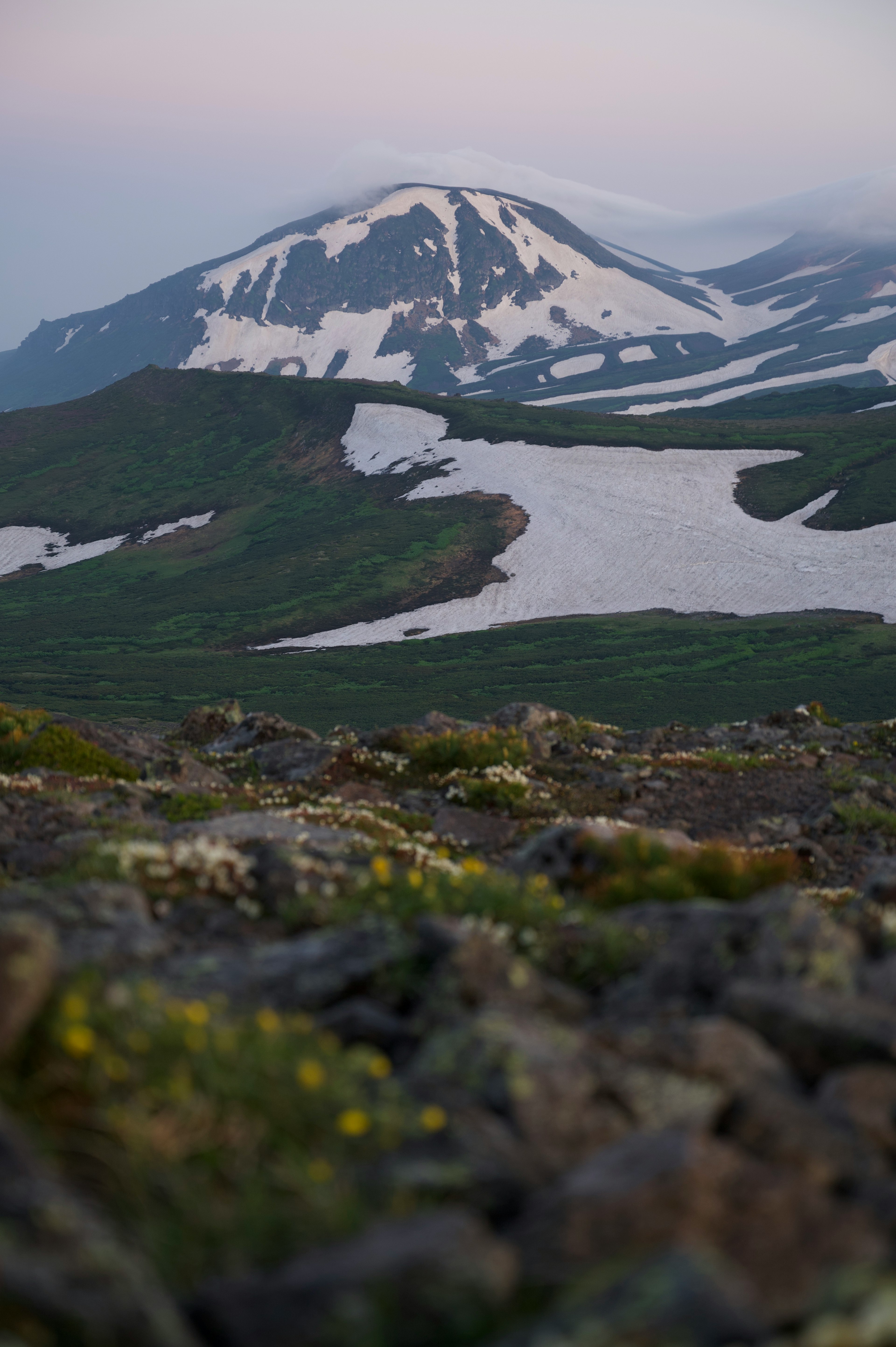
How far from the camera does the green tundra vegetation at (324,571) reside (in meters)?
42.4

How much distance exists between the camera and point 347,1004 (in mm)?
5574

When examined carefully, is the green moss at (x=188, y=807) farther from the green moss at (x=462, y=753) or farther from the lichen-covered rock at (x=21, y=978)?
the lichen-covered rock at (x=21, y=978)

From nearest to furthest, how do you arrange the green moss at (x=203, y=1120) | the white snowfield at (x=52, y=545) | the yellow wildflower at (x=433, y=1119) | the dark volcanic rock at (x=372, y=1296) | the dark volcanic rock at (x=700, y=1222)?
1. the dark volcanic rock at (x=372, y=1296)
2. the dark volcanic rock at (x=700, y=1222)
3. the green moss at (x=203, y=1120)
4. the yellow wildflower at (x=433, y=1119)
5. the white snowfield at (x=52, y=545)

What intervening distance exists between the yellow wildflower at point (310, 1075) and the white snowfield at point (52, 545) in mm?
80959

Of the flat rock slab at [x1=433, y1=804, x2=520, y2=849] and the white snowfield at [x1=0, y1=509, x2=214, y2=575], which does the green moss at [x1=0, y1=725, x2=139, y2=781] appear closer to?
the flat rock slab at [x1=433, y1=804, x2=520, y2=849]

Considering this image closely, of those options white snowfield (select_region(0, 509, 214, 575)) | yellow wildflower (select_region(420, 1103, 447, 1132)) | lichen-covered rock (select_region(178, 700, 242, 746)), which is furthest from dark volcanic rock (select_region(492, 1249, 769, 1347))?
white snowfield (select_region(0, 509, 214, 575))

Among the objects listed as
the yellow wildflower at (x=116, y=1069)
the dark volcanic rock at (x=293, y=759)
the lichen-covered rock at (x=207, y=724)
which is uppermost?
the yellow wildflower at (x=116, y=1069)

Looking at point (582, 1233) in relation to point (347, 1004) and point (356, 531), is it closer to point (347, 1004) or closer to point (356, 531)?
point (347, 1004)

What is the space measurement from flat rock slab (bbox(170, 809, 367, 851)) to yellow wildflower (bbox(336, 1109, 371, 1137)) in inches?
232

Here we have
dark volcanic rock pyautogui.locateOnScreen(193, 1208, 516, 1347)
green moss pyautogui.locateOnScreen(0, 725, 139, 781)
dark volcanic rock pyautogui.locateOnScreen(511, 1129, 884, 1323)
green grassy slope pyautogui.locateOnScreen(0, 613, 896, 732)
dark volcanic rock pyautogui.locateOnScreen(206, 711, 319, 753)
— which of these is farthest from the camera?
green grassy slope pyautogui.locateOnScreen(0, 613, 896, 732)

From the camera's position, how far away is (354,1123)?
12.7ft

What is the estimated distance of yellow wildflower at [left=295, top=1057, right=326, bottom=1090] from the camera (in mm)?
4012

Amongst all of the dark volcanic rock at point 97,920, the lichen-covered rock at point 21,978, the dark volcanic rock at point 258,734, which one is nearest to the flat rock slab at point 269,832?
the dark volcanic rock at point 97,920

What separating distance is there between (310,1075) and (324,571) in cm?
6447
